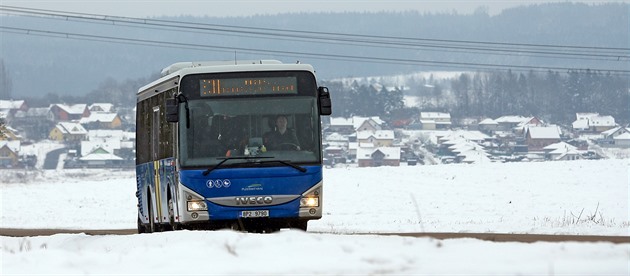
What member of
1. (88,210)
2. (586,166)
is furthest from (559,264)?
(586,166)

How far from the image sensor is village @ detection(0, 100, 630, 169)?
504 ft

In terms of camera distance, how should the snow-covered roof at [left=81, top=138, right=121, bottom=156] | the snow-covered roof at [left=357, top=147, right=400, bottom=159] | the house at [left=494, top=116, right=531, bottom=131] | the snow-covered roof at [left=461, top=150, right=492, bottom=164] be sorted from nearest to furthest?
the snow-covered roof at [left=357, top=147, right=400, bottom=159], the snow-covered roof at [left=461, top=150, right=492, bottom=164], the snow-covered roof at [left=81, top=138, right=121, bottom=156], the house at [left=494, top=116, right=531, bottom=131]

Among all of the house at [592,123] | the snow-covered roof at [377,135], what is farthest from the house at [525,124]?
the snow-covered roof at [377,135]

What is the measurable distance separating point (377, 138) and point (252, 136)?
157337mm

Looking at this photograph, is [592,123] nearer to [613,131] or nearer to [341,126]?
[613,131]

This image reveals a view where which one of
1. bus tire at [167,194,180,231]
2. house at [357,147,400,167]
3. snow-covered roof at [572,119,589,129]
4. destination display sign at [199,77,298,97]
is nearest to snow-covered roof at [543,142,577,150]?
house at [357,147,400,167]

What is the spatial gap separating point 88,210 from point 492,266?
38762mm

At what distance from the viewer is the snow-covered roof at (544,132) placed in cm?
15894

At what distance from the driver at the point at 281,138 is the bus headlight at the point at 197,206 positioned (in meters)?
1.28

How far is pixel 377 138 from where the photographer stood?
178m

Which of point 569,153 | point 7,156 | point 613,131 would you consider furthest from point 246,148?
point 613,131

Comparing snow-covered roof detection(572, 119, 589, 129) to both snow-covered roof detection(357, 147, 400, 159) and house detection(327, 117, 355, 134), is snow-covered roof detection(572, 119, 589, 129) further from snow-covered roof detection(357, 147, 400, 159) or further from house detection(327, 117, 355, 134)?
snow-covered roof detection(357, 147, 400, 159)

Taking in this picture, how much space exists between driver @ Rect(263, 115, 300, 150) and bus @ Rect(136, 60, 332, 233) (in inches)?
0.6

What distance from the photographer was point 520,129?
174750 millimetres
